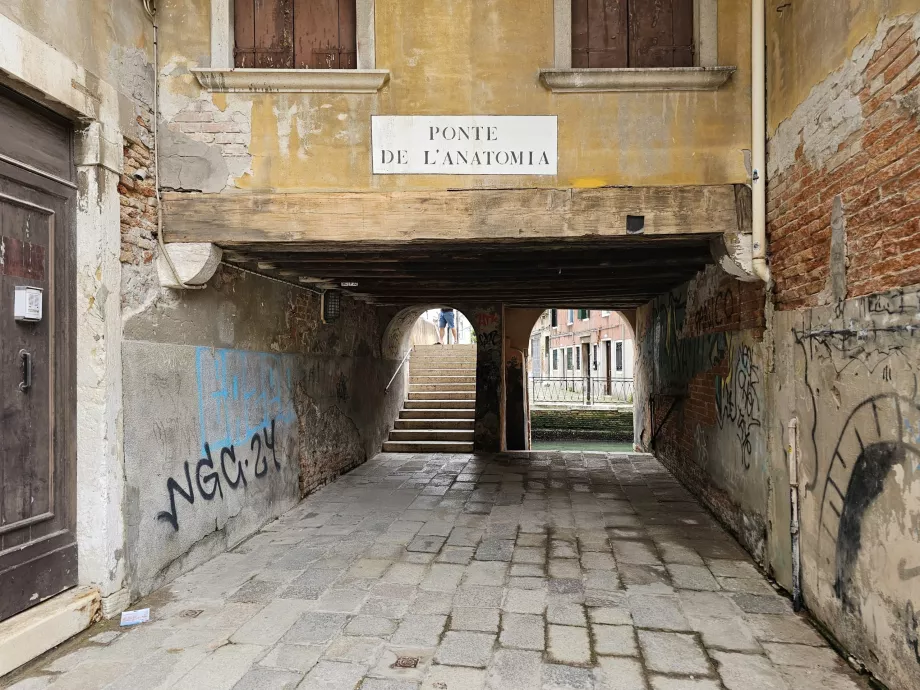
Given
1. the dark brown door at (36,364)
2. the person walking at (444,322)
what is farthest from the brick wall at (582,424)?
the dark brown door at (36,364)

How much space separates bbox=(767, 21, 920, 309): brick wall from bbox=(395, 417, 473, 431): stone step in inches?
280

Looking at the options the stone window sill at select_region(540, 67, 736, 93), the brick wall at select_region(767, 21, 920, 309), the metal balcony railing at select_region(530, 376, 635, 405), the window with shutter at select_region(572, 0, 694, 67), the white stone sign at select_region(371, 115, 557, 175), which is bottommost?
the metal balcony railing at select_region(530, 376, 635, 405)

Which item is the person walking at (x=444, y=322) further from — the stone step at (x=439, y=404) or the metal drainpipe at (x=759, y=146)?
the metal drainpipe at (x=759, y=146)

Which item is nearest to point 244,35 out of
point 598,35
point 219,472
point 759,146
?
point 598,35

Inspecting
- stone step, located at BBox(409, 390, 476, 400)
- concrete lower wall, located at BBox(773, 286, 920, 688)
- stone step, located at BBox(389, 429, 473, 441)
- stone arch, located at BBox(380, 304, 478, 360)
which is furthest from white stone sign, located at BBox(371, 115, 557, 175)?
stone step, located at BBox(409, 390, 476, 400)

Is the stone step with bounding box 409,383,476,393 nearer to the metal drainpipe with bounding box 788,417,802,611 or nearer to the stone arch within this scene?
the stone arch

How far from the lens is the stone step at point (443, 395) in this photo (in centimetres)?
1130

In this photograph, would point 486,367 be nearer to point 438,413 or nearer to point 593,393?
point 438,413

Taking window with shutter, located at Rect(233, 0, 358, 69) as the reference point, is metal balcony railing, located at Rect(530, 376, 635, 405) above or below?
below

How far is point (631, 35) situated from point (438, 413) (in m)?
7.84

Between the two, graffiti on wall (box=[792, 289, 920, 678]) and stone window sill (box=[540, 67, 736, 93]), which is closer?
graffiti on wall (box=[792, 289, 920, 678])

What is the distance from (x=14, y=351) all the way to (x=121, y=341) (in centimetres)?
59

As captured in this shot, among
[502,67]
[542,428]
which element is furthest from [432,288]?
[542,428]

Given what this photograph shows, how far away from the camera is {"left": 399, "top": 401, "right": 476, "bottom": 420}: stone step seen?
35.1ft
